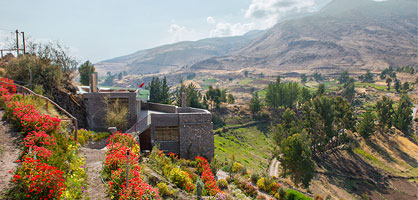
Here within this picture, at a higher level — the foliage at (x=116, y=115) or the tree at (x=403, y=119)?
the foliage at (x=116, y=115)

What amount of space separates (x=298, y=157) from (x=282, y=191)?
12165 millimetres

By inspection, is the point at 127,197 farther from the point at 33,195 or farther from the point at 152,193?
the point at 33,195

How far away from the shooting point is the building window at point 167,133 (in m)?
21.1

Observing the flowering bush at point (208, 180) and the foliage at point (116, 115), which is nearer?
the flowering bush at point (208, 180)

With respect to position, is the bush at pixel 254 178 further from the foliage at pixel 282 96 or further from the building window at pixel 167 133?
the foliage at pixel 282 96

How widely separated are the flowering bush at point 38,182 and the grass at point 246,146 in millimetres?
30888

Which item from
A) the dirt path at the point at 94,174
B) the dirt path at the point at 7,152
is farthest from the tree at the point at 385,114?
the dirt path at the point at 7,152

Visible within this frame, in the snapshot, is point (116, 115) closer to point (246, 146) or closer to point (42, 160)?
point (42, 160)

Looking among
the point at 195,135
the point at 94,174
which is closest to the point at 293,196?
the point at 195,135

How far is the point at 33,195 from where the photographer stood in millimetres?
7266

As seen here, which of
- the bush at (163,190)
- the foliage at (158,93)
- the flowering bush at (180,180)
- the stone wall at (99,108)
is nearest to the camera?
the bush at (163,190)

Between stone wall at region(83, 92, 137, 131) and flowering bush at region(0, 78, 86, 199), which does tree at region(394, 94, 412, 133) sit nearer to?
stone wall at region(83, 92, 137, 131)

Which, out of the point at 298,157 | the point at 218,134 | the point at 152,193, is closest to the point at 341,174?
the point at 298,157

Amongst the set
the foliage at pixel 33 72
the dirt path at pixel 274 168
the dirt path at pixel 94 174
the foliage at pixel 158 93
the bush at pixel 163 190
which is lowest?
the dirt path at pixel 274 168
